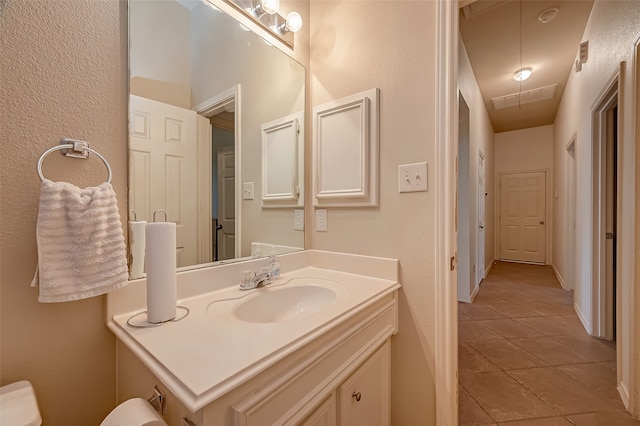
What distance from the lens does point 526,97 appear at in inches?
155

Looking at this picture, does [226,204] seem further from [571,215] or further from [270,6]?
[571,215]

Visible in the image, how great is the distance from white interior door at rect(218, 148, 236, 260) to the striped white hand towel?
442 millimetres

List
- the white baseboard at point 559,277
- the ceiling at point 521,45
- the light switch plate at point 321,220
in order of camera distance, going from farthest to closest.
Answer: the white baseboard at point 559,277, the ceiling at point 521,45, the light switch plate at point 321,220

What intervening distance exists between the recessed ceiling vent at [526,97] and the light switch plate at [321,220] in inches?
160

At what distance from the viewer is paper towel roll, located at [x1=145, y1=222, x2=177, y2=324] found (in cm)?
76

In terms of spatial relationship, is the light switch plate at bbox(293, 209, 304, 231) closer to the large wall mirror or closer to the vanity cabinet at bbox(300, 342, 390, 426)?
the large wall mirror

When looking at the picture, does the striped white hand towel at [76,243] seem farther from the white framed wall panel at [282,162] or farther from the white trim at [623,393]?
the white trim at [623,393]

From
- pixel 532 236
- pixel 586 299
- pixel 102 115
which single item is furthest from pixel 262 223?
pixel 532 236

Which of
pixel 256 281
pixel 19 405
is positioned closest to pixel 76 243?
pixel 19 405

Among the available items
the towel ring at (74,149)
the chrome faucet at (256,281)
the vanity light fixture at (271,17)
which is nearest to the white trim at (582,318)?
the chrome faucet at (256,281)

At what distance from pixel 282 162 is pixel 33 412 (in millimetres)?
1225

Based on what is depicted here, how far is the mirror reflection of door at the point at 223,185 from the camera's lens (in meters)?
1.16

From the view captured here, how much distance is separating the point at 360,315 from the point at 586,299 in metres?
2.70

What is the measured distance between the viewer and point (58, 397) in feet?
2.45
